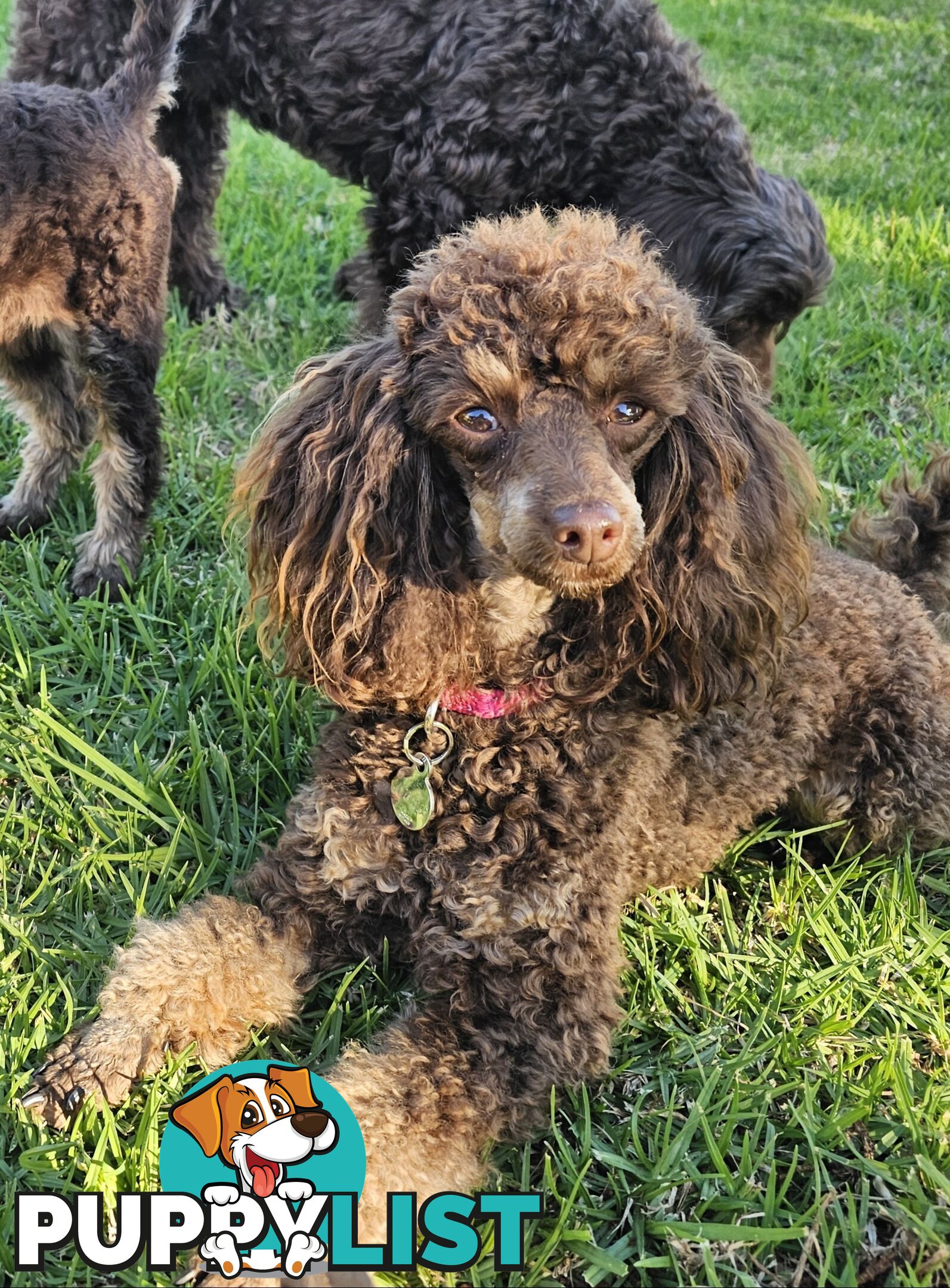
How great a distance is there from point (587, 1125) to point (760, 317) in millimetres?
2763

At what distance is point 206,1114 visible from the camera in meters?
1.89

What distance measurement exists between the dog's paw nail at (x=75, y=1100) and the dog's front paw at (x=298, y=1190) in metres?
0.43

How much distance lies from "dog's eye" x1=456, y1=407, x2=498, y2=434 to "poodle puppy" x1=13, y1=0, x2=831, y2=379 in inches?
79.4

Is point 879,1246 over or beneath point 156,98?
beneath

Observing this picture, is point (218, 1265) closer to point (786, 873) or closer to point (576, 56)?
point (786, 873)

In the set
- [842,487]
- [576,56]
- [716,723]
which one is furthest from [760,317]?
[716,723]

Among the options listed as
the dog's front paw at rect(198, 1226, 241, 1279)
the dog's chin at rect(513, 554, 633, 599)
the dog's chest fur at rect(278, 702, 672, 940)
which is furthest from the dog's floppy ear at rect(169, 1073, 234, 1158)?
the dog's chin at rect(513, 554, 633, 599)

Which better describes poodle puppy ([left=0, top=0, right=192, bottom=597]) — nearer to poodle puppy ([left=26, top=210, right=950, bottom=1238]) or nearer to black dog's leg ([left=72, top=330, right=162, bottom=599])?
black dog's leg ([left=72, top=330, right=162, bottom=599])

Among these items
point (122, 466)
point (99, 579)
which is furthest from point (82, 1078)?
point (122, 466)

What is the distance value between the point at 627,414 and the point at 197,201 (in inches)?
128

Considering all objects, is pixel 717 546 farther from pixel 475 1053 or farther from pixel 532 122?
pixel 532 122

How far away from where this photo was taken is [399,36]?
3.88m

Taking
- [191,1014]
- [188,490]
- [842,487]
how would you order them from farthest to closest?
[842,487] → [188,490] → [191,1014]

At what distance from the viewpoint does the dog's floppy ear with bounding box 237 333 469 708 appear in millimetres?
2113
